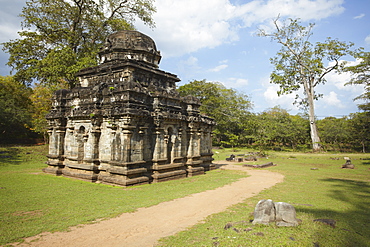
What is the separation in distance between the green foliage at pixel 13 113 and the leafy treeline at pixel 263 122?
Answer: 27142 millimetres

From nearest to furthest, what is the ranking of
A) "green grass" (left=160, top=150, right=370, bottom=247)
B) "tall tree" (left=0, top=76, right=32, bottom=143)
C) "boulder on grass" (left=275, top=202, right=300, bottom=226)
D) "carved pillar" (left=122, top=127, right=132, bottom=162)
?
"green grass" (left=160, top=150, right=370, bottom=247)
"boulder on grass" (left=275, top=202, right=300, bottom=226)
"carved pillar" (left=122, top=127, right=132, bottom=162)
"tall tree" (left=0, top=76, right=32, bottom=143)

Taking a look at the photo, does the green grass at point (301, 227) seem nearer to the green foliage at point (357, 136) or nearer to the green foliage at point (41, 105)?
the green foliage at point (357, 136)

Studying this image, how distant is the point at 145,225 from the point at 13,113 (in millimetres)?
33979

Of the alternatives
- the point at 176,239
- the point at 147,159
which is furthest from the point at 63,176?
→ the point at 176,239

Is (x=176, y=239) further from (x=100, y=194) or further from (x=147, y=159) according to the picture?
(x=147, y=159)

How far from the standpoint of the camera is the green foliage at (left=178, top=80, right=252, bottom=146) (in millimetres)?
42969

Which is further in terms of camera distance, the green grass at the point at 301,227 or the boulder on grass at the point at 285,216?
the boulder on grass at the point at 285,216

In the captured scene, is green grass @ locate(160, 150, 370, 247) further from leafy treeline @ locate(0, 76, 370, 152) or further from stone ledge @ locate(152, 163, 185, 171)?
leafy treeline @ locate(0, 76, 370, 152)

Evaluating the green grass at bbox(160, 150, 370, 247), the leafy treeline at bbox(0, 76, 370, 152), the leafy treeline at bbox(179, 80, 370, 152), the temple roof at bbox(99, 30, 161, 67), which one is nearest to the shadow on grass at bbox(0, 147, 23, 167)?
the leafy treeline at bbox(0, 76, 370, 152)

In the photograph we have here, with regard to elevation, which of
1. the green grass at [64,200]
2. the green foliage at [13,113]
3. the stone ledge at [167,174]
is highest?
the green foliage at [13,113]

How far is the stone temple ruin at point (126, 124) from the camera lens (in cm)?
1170

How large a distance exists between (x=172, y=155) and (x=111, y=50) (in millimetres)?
8295

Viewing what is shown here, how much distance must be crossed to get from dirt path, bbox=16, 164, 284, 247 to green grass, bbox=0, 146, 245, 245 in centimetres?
46

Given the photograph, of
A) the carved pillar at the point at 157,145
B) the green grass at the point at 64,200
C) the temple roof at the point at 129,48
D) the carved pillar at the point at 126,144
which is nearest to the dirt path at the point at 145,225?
the green grass at the point at 64,200
